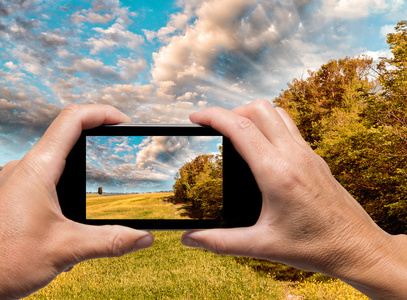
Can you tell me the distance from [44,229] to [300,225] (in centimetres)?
173

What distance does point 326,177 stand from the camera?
1.91 metres

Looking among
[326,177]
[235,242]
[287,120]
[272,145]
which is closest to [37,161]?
[235,242]

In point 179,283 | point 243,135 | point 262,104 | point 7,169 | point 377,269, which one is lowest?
point 179,283

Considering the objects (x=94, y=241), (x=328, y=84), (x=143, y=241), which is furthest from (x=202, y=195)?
(x=328, y=84)

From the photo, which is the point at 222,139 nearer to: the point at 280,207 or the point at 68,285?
the point at 280,207

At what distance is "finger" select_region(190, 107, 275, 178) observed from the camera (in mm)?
1758

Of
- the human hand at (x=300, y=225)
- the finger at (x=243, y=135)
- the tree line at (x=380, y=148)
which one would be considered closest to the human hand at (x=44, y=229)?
the human hand at (x=300, y=225)

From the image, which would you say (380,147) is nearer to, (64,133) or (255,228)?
(255,228)

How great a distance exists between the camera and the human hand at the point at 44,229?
→ 1668 mm

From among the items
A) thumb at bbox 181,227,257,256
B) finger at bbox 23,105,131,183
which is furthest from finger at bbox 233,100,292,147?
finger at bbox 23,105,131,183

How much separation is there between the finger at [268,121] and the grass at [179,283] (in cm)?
722

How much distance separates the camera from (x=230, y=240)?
6.03 ft

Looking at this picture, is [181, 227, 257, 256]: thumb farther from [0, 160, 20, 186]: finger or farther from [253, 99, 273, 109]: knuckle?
[0, 160, 20, 186]: finger

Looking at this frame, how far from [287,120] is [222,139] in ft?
2.02
